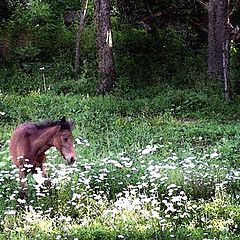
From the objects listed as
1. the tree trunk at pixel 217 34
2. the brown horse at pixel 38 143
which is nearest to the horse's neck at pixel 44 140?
the brown horse at pixel 38 143

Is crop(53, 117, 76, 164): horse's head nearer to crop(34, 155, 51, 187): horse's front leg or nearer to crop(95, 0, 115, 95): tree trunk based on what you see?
crop(34, 155, 51, 187): horse's front leg

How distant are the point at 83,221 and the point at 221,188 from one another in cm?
213

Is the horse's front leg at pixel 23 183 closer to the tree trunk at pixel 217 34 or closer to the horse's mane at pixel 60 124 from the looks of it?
the horse's mane at pixel 60 124

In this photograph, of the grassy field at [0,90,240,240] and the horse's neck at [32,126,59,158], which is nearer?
the grassy field at [0,90,240,240]

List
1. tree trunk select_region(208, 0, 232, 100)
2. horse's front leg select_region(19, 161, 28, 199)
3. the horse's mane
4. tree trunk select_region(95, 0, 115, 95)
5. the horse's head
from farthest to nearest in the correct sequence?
tree trunk select_region(208, 0, 232, 100)
tree trunk select_region(95, 0, 115, 95)
horse's front leg select_region(19, 161, 28, 199)
the horse's mane
the horse's head

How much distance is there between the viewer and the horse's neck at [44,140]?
8.78 m

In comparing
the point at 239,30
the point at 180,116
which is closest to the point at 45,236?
the point at 180,116

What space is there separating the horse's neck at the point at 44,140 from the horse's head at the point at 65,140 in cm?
12

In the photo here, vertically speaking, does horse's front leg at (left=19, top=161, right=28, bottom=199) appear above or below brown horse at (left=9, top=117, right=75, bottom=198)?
below

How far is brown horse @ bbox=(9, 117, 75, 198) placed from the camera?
8.57 metres

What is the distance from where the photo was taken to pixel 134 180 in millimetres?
9258

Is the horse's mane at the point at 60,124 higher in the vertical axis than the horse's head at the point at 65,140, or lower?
higher

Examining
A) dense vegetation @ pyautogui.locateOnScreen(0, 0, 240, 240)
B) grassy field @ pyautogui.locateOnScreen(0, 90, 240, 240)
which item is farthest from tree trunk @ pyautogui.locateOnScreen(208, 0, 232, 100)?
grassy field @ pyautogui.locateOnScreen(0, 90, 240, 240)

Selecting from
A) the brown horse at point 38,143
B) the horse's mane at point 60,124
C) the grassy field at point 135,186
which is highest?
the horse's mane at point 60,124
